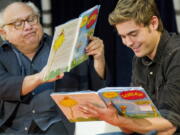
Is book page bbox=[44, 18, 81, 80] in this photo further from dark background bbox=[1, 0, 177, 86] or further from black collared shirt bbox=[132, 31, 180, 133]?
dark background bbox=[1, 0, 177, 86]

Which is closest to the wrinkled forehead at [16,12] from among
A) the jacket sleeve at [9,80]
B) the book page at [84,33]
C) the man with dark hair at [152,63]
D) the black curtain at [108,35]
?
the jacket sleeve at [9,80]

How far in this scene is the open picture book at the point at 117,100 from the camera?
198 cm

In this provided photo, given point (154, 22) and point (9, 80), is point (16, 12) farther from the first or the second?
point (154, 22)

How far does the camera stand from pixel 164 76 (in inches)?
85.3

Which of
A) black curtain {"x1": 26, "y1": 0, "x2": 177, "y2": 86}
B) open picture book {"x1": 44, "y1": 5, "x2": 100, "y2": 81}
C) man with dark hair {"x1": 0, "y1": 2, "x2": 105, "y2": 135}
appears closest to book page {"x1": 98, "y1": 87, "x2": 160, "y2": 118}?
open picture book {"x1": 44, "y1": 5, "x2": 100, "y2": 81}

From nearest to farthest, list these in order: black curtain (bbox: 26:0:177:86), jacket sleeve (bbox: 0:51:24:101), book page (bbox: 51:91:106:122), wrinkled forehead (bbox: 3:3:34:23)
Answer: book page (bbox: 51:91:106:122), jacket sleeve (bbox: 0:51:24:101), wrinkled forehead (bbox: 3:3:34:23), black curtain (bbox: 26:0:177:86)

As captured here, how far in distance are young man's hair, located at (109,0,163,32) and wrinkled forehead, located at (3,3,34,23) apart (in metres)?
0.83

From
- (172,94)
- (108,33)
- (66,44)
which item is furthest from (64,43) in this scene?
(108,33)

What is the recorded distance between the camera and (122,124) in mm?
2123

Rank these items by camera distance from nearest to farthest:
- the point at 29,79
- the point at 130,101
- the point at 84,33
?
the point at 130,101 < the point at 84,33 < the point at 29,79

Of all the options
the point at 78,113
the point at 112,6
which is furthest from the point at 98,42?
the point at 112,6

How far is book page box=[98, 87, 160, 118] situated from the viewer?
196cm

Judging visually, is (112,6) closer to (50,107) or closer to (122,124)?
(50,107)

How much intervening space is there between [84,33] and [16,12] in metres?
0.64
